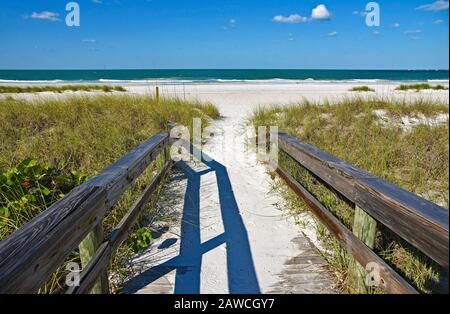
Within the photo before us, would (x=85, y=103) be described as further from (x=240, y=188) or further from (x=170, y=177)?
(x=240, y=188)

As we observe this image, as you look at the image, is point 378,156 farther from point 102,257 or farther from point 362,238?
point 102,257

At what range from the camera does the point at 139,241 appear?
3.24 metres

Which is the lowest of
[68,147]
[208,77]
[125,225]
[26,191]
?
[125,225]

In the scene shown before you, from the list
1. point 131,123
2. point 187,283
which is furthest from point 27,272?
point 131,123

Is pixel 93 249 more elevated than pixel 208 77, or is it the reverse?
pixel 208 77

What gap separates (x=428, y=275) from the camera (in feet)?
7.84

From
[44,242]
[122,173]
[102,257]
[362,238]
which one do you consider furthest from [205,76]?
[44,242]

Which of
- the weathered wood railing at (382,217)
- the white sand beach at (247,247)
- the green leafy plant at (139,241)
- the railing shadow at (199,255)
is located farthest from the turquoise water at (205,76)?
the weathered wood railing at (382,217)

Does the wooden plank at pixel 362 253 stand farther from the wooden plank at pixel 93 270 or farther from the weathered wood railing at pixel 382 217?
the wooden plank at pixel 93 270

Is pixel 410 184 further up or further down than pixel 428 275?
further up

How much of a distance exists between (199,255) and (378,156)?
3077 mm

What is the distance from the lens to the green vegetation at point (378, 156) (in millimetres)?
2569
